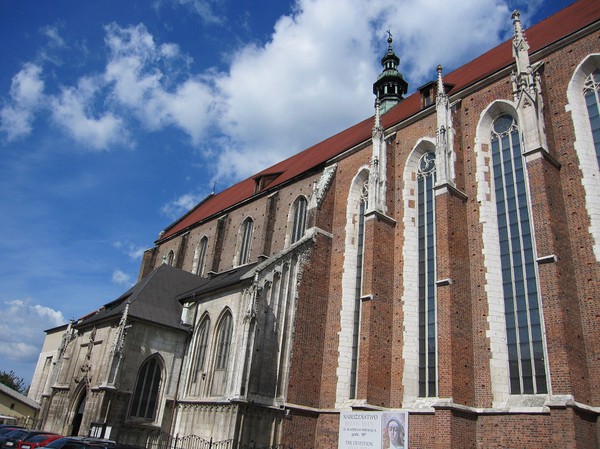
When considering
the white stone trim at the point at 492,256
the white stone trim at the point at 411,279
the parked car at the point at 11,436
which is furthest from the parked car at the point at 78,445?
the white stone trim at the point at 492,256

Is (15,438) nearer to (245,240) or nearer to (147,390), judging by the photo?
(147,390)

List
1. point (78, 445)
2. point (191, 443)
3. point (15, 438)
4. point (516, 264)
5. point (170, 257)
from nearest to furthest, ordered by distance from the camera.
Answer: point (78, 445)
point (516, 264)
point (15, 438)
point (191, 443)
point (170, 257)

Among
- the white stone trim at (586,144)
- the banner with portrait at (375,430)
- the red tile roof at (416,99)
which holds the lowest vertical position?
the banner with portrait at (375,430)

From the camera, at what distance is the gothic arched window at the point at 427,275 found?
52.5 ft

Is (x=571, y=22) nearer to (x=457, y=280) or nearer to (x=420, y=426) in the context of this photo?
(x=457, y=280)

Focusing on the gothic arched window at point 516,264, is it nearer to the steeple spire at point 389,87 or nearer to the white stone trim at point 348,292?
the white stone trim at point 348,292

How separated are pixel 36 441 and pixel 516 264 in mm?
14855

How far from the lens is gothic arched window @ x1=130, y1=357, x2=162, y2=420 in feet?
65.3

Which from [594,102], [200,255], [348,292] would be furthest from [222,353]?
[594,102]

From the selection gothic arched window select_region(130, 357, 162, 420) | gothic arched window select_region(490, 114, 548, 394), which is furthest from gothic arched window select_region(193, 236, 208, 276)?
gothic arched window select_region(490, 114, 548, 394)

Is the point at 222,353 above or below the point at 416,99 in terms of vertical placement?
below

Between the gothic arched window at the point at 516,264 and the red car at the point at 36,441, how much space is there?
13.0 m

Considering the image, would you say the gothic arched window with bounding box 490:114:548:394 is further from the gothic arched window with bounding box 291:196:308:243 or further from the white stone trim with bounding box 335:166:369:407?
the gothic arched window with bounding box 291:196:308:243

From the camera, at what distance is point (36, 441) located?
14547 mm
